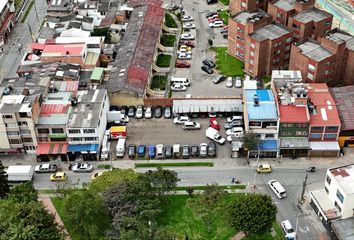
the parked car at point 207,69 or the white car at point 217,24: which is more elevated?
the white car at point 217,24

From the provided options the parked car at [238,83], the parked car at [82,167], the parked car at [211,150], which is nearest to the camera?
the parked car at [82,167]

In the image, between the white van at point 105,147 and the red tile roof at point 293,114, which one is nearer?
the red tile roof at point 293,114

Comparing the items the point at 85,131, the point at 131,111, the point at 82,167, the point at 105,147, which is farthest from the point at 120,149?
the point at 131,111

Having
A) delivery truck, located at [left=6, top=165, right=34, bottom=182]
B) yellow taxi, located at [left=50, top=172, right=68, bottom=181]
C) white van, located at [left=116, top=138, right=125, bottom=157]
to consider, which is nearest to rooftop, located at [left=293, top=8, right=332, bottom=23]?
white van, located at [left=116, top=138, right=125, bottom=157]

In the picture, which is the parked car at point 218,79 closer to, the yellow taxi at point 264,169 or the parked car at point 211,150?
the parked car at point 211,150

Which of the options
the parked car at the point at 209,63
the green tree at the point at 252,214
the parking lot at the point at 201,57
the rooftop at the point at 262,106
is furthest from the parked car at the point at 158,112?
the green tree at the point at 252,214

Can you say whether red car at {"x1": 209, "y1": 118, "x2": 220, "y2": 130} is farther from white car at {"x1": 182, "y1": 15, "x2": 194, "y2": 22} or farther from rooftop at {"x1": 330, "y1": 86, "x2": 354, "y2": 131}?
white car at {"x1": 182, "y1": 15, "x2": 194, "y2": 22}

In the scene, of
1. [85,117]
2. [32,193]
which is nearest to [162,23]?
[85,117]
